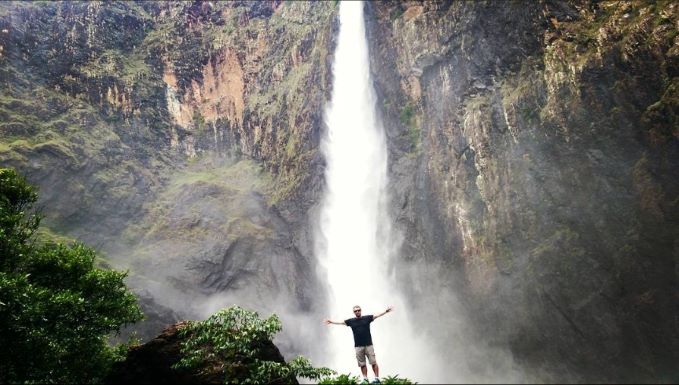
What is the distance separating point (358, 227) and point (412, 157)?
7218mm

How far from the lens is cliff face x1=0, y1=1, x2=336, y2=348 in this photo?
3947 centimetres

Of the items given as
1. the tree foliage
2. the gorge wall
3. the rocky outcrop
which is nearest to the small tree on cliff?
the rocky outcrop

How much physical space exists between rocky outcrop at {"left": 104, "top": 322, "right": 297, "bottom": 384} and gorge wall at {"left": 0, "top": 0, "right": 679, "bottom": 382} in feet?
63.7

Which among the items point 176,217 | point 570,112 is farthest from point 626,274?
point 176,217

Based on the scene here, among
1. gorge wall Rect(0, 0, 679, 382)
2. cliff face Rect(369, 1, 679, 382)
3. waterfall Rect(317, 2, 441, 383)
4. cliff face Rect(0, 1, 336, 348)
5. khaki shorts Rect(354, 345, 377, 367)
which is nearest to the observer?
khaki shorts Rect(354, 345, 377, 367)

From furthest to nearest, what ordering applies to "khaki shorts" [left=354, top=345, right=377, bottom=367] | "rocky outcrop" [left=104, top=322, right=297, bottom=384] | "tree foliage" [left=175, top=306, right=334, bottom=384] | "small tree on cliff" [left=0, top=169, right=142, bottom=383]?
"small tree on cliff" [left=0, top=169, right=142, bottom=383], "khaki shorts" [left=354, top=345, right=377, bottom=367], "rocky outcrop" [left=104, top=322, right=297, bottom=384], "tree foliage" [left=175, top=306, right=334, bottom=384]

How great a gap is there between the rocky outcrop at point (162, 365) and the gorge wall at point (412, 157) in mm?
19412

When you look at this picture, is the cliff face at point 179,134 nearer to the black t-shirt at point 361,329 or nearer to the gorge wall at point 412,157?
the gorge wall at point 412,157

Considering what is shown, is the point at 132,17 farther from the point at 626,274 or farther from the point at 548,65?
the point at 626,274

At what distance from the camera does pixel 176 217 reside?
42906 millimetres

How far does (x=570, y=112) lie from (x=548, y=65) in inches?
136

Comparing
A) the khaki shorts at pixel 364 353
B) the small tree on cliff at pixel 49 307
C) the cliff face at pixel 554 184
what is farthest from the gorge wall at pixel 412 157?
the small tree on cliff at pixel 49 307

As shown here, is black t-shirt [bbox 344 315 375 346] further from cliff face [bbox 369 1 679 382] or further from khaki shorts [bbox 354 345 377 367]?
cliff face [bbox 369 1 679 382]

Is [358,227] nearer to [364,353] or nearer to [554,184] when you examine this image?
[554,184]
